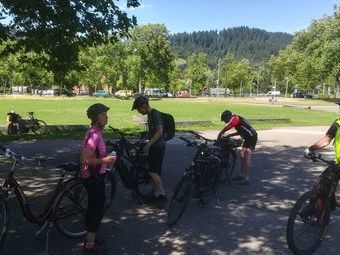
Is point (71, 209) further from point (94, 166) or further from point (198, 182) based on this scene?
point (198, 182)

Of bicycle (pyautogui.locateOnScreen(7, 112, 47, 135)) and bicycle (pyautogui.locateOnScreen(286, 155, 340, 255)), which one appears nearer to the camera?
bicycle (pyautogui.locateOnScreen(286, 155, 340, 255))

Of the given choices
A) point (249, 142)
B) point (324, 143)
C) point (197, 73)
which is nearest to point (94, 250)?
point (324, 143)

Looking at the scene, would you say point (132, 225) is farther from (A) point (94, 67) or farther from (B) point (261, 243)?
(A) point (94, 67)

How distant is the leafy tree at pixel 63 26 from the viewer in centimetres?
1200

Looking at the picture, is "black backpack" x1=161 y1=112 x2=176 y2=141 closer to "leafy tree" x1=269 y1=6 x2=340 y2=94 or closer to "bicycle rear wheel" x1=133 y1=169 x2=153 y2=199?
"bicycle rear wheel" x1=133 y1=169 x2=153 y2=199

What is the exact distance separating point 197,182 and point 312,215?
2.13 meters

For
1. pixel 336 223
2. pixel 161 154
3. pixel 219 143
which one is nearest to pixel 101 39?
pixel 219 143

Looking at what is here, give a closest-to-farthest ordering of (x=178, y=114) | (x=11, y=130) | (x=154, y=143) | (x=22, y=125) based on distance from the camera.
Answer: (x=154, y=143), (x=11, y=130), (x=22, y=125), (x=178, y=114)

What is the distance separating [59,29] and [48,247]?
7.81 meters

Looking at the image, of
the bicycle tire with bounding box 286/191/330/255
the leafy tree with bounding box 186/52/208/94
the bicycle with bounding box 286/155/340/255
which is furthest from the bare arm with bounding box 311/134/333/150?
the leafy tree with bounding box 186/52/208/94

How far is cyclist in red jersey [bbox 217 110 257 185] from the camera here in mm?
9633

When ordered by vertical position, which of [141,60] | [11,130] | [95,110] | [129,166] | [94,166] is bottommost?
[11,130]

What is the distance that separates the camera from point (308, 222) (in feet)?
19.8

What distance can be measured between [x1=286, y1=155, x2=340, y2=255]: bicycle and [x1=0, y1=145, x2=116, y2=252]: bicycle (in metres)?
2.49
